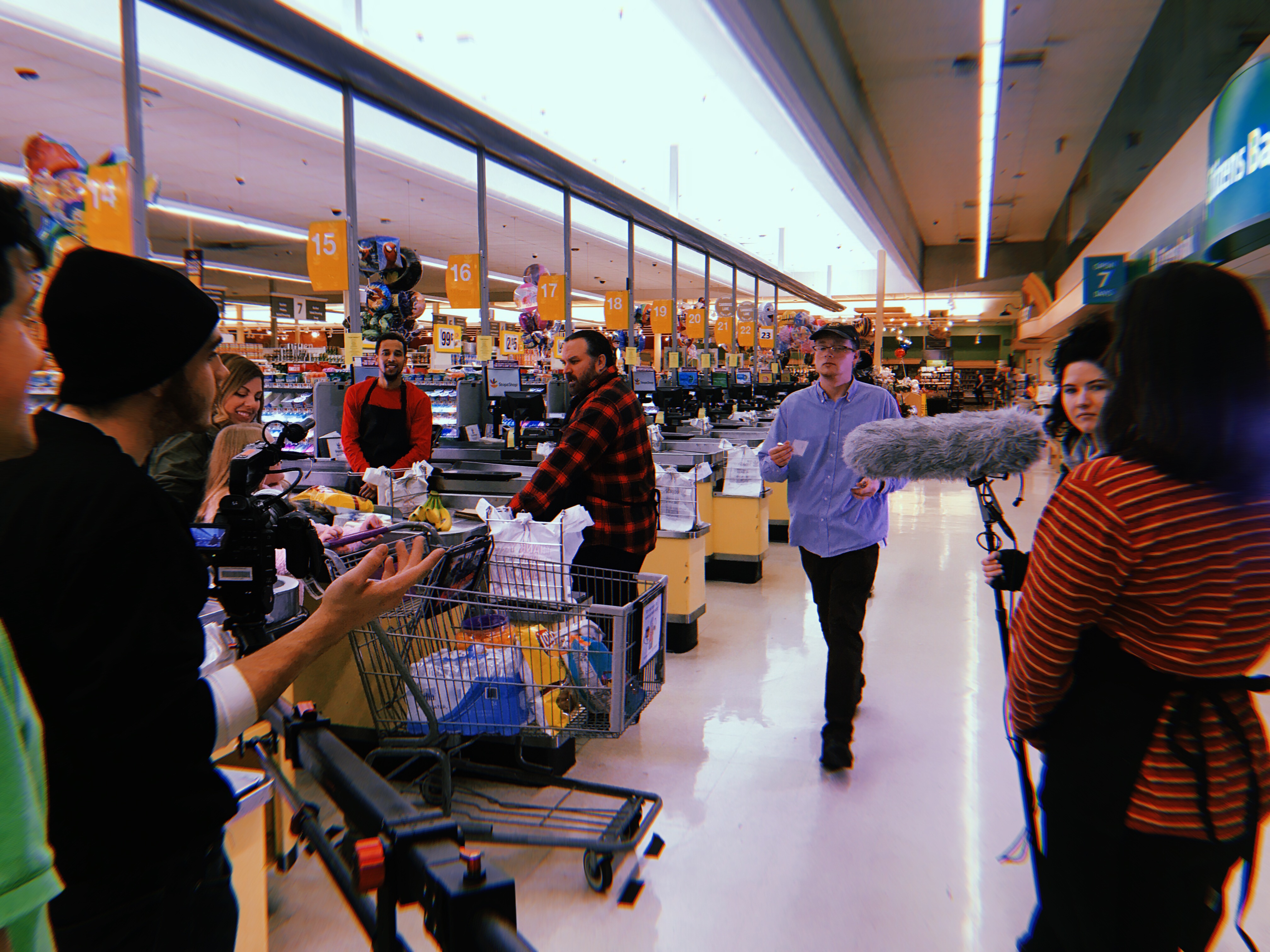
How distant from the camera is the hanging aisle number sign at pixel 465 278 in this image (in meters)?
8.11

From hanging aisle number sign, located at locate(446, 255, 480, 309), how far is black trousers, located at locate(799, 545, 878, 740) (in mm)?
5789

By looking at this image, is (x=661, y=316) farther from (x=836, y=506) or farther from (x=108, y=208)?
(x=836, y=506)

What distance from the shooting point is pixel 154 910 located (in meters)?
0.99

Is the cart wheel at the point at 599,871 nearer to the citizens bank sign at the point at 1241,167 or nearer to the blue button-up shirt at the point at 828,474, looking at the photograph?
the blue button-up shirt at the point at 828,474

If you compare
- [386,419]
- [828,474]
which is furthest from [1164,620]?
[386,419]

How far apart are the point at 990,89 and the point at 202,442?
31.0 ft

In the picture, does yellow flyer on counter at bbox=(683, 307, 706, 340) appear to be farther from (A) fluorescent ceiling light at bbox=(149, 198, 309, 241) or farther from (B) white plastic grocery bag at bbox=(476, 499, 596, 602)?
(B) white plastic grocery bag at bbox=(476, 499, 596, 602)

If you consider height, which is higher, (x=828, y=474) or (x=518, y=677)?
(x=828, y=474)

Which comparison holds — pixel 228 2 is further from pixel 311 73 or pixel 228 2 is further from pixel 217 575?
pixel 217 575

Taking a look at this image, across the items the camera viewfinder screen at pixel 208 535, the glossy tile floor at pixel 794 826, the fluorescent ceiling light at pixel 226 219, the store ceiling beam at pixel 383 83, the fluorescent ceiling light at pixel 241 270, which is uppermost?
the fluorescent ceiling light at pixel 226 219

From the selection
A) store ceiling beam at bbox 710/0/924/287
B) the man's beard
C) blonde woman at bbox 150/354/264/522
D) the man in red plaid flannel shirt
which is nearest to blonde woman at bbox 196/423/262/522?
blonde woman at bbox 150/354/264/522

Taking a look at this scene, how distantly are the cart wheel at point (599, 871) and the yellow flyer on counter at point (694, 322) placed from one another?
14.0 metres

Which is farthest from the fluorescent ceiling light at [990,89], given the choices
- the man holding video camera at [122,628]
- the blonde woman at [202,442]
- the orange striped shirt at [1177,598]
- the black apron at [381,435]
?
the man holding video camera at [122,628]

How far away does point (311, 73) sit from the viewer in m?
5.79
